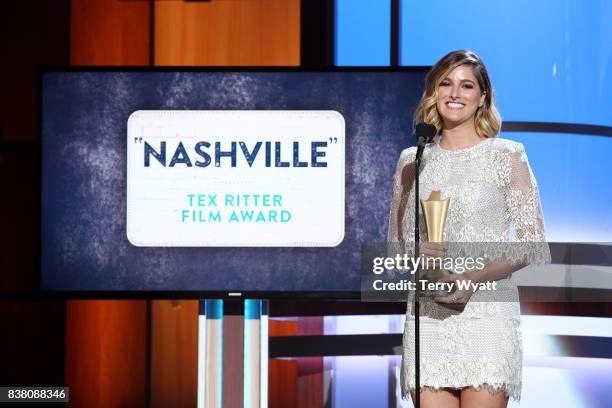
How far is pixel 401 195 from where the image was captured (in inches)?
112

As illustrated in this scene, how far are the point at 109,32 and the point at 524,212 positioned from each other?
11.1 ft

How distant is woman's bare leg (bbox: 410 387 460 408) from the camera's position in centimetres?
258

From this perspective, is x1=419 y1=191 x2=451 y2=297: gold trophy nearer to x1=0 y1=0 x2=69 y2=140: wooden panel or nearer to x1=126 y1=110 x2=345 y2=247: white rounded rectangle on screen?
x1=126 y1=110 x2=345 y2=247: white rounded rectangle on screen

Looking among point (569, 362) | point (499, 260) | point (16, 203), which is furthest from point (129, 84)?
point (569, 362)

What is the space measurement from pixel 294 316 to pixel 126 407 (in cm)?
130

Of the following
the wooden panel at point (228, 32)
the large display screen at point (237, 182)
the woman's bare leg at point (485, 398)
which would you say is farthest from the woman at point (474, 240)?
the wooden panel at point (228, 32)

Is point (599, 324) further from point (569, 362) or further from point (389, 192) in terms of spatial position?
point (389, 192)

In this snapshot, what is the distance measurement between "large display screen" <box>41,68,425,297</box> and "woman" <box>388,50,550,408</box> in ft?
3.57

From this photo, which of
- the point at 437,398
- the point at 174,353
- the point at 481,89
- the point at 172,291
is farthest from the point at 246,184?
the point at 174,353

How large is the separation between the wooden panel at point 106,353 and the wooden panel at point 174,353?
0.25 ft

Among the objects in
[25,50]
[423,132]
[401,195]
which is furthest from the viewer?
[25,50]

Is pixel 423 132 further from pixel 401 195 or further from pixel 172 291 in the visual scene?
pixel 172 291

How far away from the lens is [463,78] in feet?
8.63

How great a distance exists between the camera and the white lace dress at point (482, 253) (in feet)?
8.41
